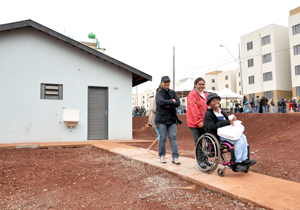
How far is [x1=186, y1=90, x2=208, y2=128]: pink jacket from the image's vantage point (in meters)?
4.50

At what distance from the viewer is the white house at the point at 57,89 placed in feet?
31.8

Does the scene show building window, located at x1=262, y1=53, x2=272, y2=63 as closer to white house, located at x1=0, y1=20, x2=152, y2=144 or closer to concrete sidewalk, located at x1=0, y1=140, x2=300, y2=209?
white house, located at x1=0, y1=20, x2=152, y2=144

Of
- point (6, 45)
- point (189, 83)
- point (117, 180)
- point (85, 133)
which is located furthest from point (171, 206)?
point (189, 83)

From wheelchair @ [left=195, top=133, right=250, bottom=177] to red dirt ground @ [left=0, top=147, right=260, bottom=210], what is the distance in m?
0.52

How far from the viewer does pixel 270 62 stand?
33531 millimetres

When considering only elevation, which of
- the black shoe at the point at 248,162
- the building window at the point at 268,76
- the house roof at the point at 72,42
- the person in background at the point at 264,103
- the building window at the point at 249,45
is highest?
the building window at the point at 249,45

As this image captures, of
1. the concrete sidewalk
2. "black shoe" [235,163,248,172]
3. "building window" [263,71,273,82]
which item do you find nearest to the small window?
"building window" [263,71,273,82]

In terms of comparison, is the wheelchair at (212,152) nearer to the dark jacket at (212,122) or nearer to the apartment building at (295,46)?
the dark jacket at (212,122)

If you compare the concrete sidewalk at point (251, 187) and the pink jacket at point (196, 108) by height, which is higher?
the pink jacket at point (196, 108)

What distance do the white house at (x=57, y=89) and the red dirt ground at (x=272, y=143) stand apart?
2.39 m

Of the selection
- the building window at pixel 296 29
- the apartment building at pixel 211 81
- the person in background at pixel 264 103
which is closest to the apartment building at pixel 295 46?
the building window at pixel 296 29

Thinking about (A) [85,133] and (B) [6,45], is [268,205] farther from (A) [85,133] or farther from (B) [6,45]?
(B) [6,45]

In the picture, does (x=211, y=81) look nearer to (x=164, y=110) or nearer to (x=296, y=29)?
(x=296, y=29)

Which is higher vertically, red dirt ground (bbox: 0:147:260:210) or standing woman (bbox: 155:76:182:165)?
standing woman (bbox: 155:76:182:165)
